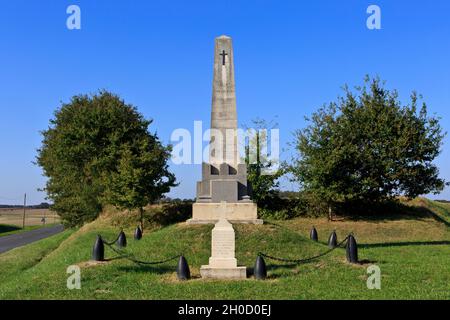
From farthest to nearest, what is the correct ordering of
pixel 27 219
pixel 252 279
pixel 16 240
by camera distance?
1. pixel 27 219
2. pixel 16 240
3. pixel 252 279

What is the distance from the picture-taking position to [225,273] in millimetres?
12211

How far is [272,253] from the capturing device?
15.1 m

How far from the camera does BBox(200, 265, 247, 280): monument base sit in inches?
478

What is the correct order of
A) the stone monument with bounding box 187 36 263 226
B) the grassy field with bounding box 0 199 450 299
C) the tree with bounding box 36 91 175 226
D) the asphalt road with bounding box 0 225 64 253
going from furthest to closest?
1. the asphalt road with bounding box 0 225 64 253
2. the tree with bounding box 36 91 175 226
3. the stone monument with bounding box 187 36 263 226
4. the grassy field with bounding box 0 199 450 299

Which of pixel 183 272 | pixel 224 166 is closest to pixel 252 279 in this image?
pixel 183 272

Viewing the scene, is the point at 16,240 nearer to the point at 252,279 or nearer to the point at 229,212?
the point at 229,212

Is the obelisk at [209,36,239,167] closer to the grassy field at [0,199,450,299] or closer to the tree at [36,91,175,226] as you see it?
the grassy field at [0,199,450,299]

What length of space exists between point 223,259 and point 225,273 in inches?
16.0

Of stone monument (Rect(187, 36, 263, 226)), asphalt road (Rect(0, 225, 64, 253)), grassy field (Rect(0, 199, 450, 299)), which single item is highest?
stone monument (Rect(187, 36, 263, 226))

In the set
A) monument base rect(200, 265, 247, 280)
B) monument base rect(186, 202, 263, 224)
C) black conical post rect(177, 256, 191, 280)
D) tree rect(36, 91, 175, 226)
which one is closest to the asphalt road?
tree rect(36, 91, 175, 226)
